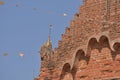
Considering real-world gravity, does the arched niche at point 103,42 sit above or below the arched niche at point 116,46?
above

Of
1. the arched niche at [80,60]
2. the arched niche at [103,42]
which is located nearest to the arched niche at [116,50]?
the arched niche at [103,42]

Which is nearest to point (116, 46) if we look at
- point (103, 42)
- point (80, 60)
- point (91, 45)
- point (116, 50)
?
point (116, 50)

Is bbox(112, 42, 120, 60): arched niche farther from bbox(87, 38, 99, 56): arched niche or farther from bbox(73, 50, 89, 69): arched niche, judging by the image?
bbox(73, 50, 89, 69): arched niche

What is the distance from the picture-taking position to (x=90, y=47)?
1509cm

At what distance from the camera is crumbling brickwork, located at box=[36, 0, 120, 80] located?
14.4 m

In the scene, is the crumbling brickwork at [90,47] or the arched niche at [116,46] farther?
the crumbling brickwork at [90,47]

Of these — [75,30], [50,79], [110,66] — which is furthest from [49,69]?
[110,66]

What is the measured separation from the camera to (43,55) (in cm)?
1650

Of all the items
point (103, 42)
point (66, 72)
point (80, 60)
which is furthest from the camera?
point (66, 72)

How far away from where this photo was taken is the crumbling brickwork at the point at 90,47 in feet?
47.4

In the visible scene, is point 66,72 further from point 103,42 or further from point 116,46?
point 116,46

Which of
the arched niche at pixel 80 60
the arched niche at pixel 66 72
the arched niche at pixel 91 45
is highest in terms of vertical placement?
the arched niche at pixel 91 45

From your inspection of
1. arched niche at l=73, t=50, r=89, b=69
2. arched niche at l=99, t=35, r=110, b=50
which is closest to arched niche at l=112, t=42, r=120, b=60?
arched niche at l=99, t=35, r=110, b=50

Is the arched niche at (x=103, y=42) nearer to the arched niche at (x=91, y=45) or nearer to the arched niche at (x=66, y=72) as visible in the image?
the arched niche at (x=91, y=45)
